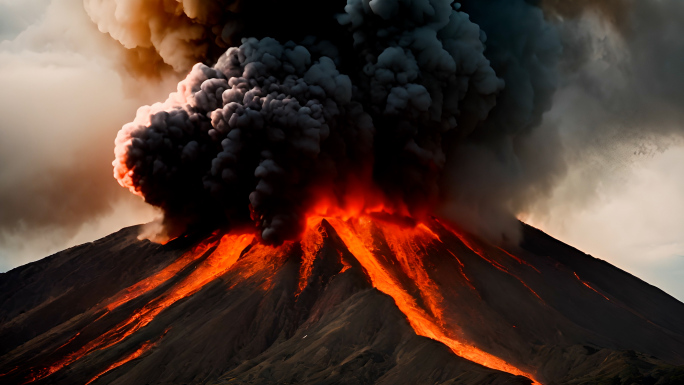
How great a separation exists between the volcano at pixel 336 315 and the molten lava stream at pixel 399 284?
0.09 m

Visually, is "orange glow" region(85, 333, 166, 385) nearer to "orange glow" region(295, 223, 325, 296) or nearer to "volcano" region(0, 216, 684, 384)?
"volcano" region(0, 216, 684, 384)

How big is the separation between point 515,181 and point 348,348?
19.2 m

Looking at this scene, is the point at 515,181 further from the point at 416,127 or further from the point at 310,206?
the point at 310,206

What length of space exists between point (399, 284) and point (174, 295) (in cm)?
1040

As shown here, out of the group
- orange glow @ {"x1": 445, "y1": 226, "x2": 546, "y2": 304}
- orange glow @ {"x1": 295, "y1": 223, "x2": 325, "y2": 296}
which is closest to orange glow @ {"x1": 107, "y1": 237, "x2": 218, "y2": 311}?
orange glow @ {"x1": 295, "y1": 223, "x2": 325, "y2": 296}

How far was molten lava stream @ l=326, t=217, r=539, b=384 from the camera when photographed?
30119 millimetres

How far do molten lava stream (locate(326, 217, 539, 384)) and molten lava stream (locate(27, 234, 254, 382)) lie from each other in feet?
16.7

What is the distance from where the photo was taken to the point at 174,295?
3653cm

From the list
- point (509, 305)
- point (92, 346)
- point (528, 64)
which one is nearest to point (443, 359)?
point (509, 305)

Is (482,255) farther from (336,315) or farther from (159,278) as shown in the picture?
(159,278)

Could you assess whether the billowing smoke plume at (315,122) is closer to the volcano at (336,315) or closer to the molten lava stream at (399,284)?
the molten lava stream at (399,284)

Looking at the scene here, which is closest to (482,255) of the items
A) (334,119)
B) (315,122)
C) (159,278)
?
(334,119)

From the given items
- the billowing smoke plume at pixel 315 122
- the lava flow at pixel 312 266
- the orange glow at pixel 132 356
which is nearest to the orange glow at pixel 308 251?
the lava flow at pixel 312 266

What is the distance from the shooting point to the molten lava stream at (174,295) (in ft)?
110
